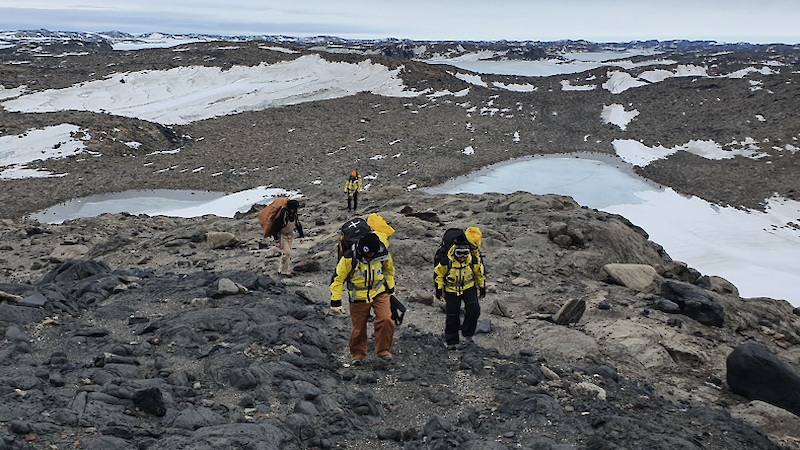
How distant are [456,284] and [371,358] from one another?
138 centimetres

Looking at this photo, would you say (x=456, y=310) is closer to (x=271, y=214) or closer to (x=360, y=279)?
(x=360, y=279)

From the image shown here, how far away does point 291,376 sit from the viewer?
5.73 metres

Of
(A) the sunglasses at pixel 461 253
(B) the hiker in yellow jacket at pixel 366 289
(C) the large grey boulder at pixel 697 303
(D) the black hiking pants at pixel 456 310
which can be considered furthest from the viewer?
(C) the large grey boulder at pixel 697 303

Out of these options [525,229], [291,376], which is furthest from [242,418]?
[525,229]

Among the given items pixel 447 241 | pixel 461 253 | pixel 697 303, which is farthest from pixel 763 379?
pixel 447 241

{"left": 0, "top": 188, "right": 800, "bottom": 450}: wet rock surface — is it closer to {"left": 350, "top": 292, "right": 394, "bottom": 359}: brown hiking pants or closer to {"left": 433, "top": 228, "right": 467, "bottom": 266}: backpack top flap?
{"left": 350, "top": 292, "right": 394, "bottom": 359}: brown hiking pants

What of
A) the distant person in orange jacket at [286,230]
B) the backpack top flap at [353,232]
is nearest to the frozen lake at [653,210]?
the distant person in orange jacket at [286,230]

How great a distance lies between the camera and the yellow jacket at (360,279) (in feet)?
20.5

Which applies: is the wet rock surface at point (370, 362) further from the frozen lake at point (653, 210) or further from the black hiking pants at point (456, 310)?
the frozen lake at point (653, 210)

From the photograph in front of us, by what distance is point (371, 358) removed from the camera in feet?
21.8

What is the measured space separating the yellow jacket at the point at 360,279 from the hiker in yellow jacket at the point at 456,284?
38.1 inches

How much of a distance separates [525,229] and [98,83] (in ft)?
144

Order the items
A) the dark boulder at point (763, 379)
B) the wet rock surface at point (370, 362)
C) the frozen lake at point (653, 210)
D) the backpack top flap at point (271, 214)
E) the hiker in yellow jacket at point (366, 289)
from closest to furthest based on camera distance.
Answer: the wet rock surface at point (370, 362) → the dark boulder at point (763, 379) → the hiker in yellow jacket at point (366, 289) → the backpack top flap at point (271, 214) → the frozen lake at point (653, 210)

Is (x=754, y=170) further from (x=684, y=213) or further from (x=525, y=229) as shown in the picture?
(x=525, y=229)
